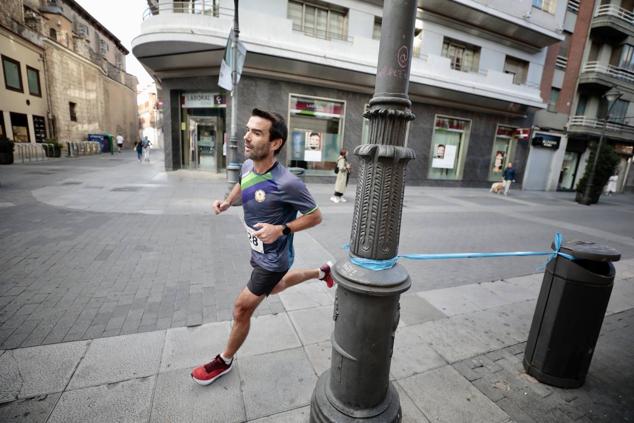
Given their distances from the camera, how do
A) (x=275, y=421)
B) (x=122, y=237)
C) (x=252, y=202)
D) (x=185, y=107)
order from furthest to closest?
(x=185, y=107) < (x=122, y=237) < (x=252, y=202) < (x=275, y=421)

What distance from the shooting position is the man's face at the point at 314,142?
14.2 m

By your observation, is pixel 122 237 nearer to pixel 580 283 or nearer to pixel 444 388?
pixel 444 388

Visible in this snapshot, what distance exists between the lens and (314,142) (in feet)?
46.8

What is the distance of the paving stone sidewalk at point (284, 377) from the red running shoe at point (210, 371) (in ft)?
0.22

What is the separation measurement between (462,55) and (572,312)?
17222 millimetres

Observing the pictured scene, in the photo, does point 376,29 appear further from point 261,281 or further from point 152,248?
point 261,281

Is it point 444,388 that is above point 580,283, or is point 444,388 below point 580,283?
below

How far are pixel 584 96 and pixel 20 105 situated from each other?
37637mm

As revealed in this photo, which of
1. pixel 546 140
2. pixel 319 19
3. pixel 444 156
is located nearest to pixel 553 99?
pixel 546 140

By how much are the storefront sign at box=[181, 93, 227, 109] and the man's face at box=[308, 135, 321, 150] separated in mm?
4281

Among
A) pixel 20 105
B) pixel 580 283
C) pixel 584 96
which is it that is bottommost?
pixel 580 283

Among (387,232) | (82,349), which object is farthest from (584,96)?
(82,349)

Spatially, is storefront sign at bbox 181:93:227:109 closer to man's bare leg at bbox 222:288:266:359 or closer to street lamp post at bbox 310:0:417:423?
man's bare leg at bbox 222:288:266:359

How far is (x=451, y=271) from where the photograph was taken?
5.05 m
